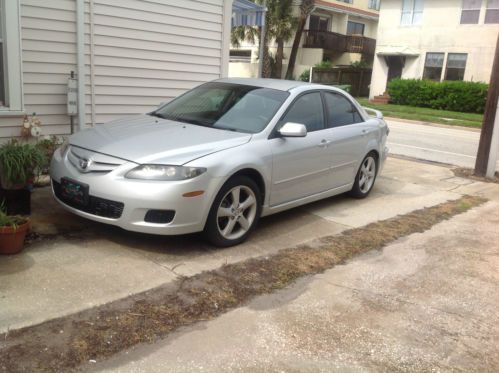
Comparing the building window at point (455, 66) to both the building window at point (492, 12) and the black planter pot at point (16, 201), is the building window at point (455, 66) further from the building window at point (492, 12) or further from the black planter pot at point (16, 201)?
the black planter pot at point (16, 201)

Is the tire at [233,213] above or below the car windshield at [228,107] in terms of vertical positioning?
below

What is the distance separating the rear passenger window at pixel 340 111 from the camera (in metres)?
6.59

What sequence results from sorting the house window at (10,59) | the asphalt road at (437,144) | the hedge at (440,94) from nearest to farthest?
the house window at (10,59)
the asphalt road at (437,144)
the hedge at (440,94)

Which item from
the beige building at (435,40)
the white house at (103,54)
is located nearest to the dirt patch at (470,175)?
the white house at (103,54)

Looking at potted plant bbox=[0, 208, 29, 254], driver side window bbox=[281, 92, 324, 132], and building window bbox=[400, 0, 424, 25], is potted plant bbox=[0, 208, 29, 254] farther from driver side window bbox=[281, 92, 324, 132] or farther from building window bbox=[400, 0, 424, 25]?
building window bbox=[400, 0, 424, 25]

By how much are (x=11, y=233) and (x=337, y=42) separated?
35.9m

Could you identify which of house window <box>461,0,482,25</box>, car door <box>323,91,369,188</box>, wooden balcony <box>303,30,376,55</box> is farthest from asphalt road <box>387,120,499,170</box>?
wooden balcony <box>303,30,376,55</box>

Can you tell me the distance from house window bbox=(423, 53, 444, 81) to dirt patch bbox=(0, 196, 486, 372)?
2533 cm

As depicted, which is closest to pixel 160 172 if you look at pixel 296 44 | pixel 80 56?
pixel 80 56

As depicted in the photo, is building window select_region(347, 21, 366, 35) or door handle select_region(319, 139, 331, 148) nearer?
door handle select_region(319, 139, 331, 148)

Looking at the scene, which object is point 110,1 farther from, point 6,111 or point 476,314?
point 476,314

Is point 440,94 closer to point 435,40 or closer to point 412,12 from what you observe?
point 435,40

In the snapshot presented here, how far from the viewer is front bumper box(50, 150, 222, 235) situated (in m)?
4.49

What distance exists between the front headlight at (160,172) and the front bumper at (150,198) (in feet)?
0.14
